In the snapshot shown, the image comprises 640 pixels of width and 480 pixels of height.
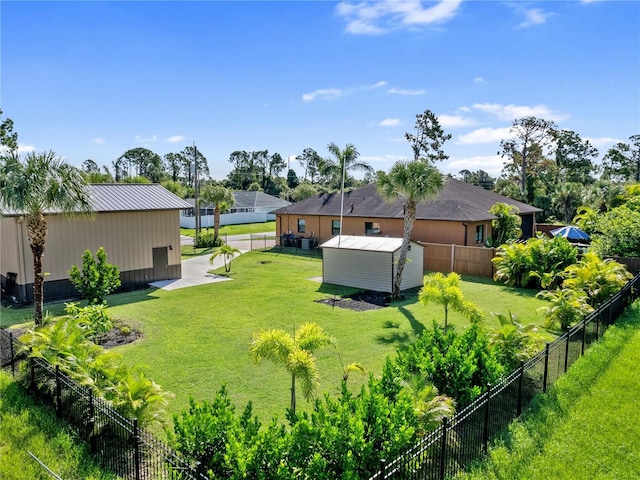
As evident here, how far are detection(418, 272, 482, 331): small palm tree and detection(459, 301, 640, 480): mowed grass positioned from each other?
256 centimetres

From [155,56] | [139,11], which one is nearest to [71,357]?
[139,11]

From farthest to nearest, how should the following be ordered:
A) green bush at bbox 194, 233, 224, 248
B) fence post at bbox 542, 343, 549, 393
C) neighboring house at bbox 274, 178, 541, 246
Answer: green bush at bbox 194, 233, 224, 248 < neighboring house at bbox 274, 178, 541, 246 < fence post at bbox 542, 343, 549, 393

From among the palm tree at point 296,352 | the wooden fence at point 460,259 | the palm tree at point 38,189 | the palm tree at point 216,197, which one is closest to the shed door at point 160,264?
the palm tree at point 38,189

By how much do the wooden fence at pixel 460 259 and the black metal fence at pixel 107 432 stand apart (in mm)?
16769

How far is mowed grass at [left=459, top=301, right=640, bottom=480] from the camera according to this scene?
6.12 metres

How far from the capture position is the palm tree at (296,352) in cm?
685

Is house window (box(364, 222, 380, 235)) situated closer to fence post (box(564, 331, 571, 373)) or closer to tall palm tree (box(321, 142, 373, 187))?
tall palm tree (box(321, 142, 373, 187))

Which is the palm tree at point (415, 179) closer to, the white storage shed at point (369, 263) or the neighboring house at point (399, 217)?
the white storage shed at point (369, 263)

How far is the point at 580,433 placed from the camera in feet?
23.1

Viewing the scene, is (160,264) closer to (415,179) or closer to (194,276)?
(194,276)

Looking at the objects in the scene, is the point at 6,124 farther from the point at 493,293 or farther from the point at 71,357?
the point at 493,293

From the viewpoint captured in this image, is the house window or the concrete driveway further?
the house window

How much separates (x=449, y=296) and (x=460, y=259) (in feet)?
37.5

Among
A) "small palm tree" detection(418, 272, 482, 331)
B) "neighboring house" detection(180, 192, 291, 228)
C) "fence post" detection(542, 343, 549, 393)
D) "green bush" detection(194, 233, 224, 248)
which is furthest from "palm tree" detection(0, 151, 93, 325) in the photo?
"neighboring house" detection(180, 192, 291, 228)
